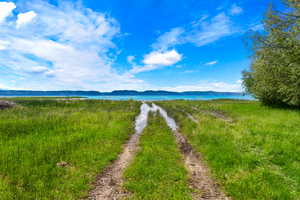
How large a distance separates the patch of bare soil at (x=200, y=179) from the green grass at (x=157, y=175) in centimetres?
32

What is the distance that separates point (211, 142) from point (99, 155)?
22.6 feet

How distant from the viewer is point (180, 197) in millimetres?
5121

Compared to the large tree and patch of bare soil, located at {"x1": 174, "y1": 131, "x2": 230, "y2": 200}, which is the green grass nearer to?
patch of bare soil, located at {"x1": 174, "y1": 131, "x2": 230, "y2": 200}

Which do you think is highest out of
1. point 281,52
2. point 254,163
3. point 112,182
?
point 281,52

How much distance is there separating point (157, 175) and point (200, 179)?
5.55ft

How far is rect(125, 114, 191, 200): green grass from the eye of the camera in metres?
5.34

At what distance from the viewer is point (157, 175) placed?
6.49 m

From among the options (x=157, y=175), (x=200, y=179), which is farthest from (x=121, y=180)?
(x=200, y=179)

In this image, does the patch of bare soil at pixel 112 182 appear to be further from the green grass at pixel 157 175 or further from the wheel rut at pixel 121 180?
the green grass at pixel 157 175

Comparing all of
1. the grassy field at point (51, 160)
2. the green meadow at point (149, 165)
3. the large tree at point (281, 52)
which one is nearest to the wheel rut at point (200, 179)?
the green meadow at point (149, 165)

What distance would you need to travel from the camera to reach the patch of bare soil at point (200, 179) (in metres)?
5.32

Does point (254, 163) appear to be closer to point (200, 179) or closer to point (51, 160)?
point (200, 179)

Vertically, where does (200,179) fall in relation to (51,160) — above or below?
below

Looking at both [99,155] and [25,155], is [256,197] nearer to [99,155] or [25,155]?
[99,155]
